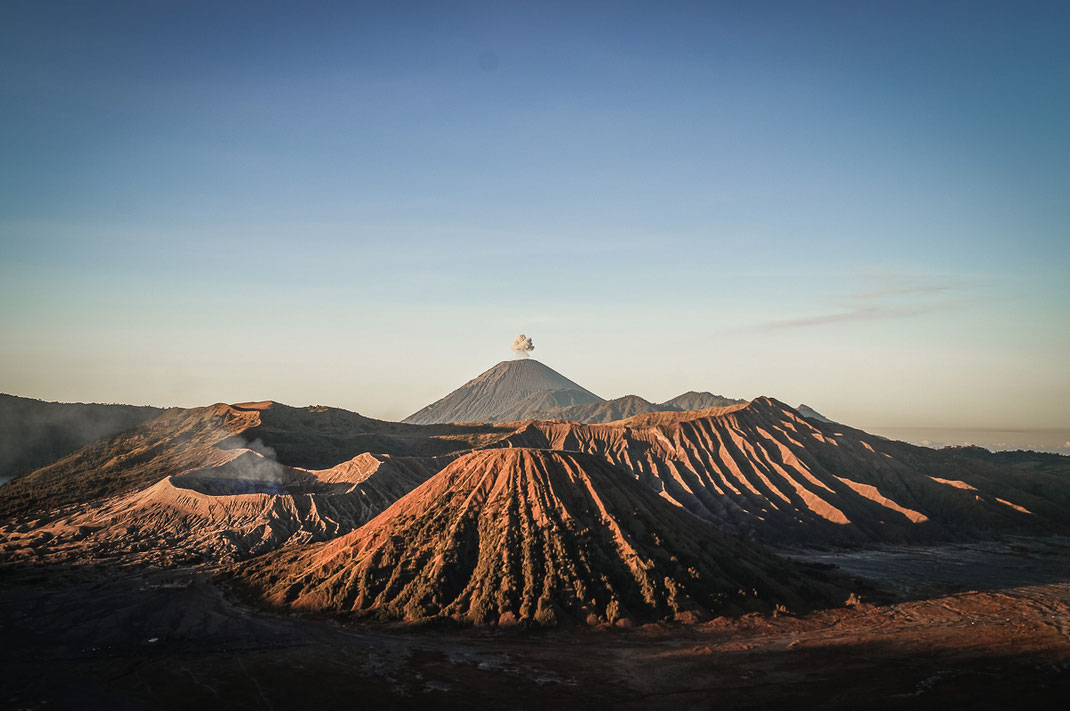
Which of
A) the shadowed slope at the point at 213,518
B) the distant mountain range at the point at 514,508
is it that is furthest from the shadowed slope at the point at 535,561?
the shadowed slope at the point at 213,518

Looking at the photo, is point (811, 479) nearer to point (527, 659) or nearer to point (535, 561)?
point (535, 561)

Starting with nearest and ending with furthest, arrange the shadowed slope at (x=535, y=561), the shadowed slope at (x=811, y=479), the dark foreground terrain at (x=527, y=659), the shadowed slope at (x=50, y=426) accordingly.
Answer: the dark foreground terrain at (x=527, y=659) < the shadowed slope at (x=535, y=561) < the shadowed slope at (x=811, y=479) < the shadowed slope at (x=50, y=426)

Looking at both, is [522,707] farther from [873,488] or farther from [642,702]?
[873,488]

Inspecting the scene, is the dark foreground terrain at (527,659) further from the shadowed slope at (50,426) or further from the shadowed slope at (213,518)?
the shadowed slope at (50,426)

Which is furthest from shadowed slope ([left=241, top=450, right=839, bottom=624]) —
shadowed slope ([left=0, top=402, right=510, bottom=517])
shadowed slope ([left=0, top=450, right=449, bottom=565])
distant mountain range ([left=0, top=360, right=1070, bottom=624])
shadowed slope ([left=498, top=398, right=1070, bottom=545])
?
shadowed slope ([left=0, top=402, right=510, bottom=517])

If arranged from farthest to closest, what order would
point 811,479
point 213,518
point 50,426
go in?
1. point 50,426
2. point 811,479
3. point 213,518

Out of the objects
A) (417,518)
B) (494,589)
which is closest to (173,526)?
(417,518)

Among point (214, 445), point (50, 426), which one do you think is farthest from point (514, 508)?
point (50, 426)
